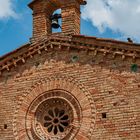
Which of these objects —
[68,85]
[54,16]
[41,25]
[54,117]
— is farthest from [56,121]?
[54,16]

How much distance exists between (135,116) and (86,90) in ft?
7.62

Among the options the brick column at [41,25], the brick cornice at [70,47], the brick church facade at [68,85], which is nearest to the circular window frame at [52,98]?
the brick church facade at [68,85]

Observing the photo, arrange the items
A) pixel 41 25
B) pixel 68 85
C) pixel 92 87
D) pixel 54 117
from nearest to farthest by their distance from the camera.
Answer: pixel 92 87 → pixel 68 85 → pixel 54 117 → pixel 41 25

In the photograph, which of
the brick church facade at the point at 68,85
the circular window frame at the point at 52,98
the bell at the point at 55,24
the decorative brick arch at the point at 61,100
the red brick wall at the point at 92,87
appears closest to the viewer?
the red brick wall at the point at 92,87

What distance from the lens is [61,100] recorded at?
A: 17781mm

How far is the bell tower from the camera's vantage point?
62.4 feet

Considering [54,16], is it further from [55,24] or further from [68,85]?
[68,85]

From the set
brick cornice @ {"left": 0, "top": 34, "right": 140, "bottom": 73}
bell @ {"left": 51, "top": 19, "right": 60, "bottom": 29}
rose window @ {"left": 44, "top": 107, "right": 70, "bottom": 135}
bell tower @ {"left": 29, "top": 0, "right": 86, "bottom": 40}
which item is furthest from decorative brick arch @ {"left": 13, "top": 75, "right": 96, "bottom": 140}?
bell @ {"left": 51, "top": 19, "right": 60, "bottom": 29}

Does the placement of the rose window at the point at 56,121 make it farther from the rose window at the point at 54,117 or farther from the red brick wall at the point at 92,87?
the red brick wall at the point at 92,87

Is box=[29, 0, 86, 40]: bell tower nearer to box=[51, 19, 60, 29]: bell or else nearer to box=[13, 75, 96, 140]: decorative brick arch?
box=[51, 19, 60, 29]: bell

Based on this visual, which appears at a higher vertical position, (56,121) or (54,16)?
(54,16)

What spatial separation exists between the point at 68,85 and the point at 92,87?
1.12 meters

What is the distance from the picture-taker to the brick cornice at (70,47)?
16844 millimetres

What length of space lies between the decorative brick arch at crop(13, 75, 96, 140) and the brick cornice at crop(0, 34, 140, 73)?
142 centimetres
